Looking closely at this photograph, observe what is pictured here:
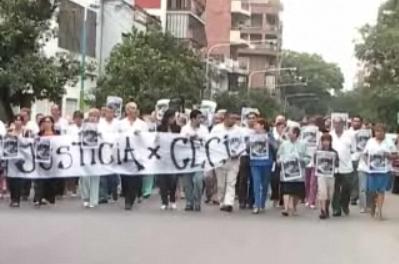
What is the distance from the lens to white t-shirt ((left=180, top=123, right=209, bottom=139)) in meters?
20.3

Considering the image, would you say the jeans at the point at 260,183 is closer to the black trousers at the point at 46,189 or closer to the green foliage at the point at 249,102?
the black trousers at the point at 46,189

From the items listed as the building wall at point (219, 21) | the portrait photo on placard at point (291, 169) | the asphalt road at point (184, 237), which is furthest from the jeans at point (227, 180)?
the building wall at point (219, 21)

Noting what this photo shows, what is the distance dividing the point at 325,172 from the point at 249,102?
234 feet

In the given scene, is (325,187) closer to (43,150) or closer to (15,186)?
(43,150)

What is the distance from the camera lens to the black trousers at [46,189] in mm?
19392

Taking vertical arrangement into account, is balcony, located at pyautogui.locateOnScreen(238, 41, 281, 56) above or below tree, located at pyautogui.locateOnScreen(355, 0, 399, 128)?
above

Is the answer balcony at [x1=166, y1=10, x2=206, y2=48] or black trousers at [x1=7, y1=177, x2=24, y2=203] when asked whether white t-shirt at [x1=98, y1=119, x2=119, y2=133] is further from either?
balcony at [x1=166, y1=10, x2=206, y2=48]

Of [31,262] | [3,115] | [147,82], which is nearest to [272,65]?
[147,82]

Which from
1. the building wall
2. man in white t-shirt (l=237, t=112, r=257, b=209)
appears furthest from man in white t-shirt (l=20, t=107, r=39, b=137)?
the building wall

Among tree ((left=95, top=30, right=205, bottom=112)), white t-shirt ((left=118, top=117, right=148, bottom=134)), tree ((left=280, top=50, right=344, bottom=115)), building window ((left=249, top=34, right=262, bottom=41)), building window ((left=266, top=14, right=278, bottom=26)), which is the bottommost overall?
white t-shirt ((left=118, top=117, right=148, bottom=134))

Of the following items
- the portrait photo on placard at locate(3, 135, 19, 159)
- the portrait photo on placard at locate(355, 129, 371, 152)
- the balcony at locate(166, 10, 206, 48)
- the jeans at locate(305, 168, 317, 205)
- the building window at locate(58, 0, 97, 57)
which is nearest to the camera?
the portrait photo on placard at locate(3, 135, 19, 159)

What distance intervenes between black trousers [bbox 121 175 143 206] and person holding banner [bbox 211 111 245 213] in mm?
1511

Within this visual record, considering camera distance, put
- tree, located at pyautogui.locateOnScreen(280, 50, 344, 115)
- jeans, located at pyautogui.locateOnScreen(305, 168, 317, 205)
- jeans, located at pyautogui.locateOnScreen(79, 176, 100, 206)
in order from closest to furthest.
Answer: jeans, located at pyautogui.locateOnScreen(79, 176, 100, 206) < jeans, located at pyautogui.locateOnScreen(305, 168, 317, 205) < tree, located at pyautogui.locateOnScreen(280, 50, 344, 115)

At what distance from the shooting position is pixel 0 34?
2833cm
